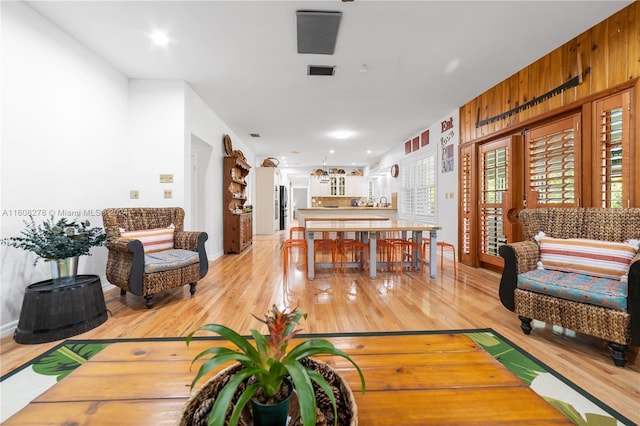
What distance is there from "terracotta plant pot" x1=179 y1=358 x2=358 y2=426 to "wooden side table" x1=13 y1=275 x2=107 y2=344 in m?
2.27

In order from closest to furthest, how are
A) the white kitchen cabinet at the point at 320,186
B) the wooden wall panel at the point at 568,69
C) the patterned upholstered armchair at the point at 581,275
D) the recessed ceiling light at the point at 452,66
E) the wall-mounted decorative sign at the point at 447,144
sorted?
1. the patterned upholstered armchair at the point at 581,275
2. the wooden wall panel at the point at 568,69
3. the recessed ceiling light at the point at 452,66
4. the wall-mounted decorative sign at the point at 447,144
5. the white kitchen cabinet at the point at 320,186

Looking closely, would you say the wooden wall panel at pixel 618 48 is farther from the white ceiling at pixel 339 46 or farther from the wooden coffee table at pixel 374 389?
the wooden coffee table at pixel 374 389

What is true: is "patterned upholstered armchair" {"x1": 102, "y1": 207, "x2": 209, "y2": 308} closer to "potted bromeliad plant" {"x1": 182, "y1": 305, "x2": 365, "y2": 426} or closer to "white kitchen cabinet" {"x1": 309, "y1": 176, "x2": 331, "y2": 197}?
"potted bromeliad plant" {"x1": 182, "y1": 305, "x2": 365, "y2": 426}

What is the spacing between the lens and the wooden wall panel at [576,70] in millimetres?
2350

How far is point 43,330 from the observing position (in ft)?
6.65

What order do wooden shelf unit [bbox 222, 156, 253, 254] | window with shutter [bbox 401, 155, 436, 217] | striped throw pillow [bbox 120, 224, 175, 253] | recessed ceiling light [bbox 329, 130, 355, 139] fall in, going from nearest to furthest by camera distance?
striped throw pillow [bbox 120, 224, 175, 253], wooden shelf unit [bbox 222, 156, 253, 254], window with shutter [bbox 401, 155, 436, 217], recessed ceiling light [bbox 329, 130, 355, 139]

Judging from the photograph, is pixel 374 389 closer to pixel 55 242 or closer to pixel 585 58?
pixel 55 242

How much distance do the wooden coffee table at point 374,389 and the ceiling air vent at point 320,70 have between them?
322 centimetres

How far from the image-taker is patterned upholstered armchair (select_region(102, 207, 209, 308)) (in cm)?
258

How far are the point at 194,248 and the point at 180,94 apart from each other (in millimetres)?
2117

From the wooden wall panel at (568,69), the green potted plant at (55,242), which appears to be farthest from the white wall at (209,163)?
the wooden wall panel at (568,69)

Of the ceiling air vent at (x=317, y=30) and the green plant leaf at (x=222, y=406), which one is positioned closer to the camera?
the green plant leaf at (x=222, y=406)

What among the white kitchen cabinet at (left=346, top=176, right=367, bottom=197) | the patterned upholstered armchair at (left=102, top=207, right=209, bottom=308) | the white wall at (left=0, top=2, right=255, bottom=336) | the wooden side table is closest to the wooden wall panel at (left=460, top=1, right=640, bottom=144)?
the patterned upholstered armchair at (left=102, top=207, right=209, bottom=308)

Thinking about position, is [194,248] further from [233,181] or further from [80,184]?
[233,181]
